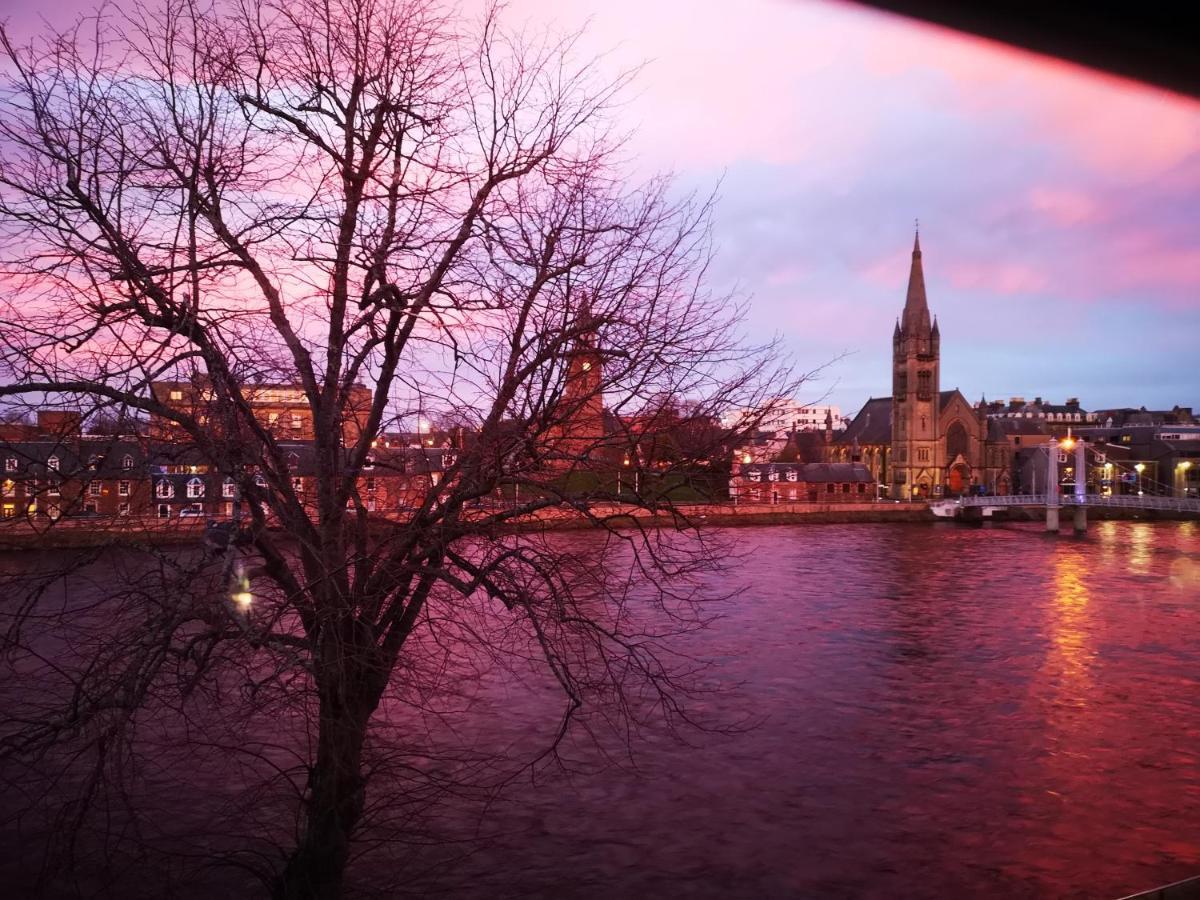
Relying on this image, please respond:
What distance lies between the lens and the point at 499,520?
5078mm

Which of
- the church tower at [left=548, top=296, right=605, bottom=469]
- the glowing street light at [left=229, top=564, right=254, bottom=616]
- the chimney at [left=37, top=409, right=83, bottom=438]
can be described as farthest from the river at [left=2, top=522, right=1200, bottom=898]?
the chimney at [left=37, top=409, right=83, bottom=438]

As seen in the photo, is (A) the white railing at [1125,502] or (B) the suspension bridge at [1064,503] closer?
(A) the white railing at [1125,502]

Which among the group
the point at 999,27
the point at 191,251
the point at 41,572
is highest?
the point at 999,27

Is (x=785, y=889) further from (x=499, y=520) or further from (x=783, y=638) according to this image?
(x=783, y=638)

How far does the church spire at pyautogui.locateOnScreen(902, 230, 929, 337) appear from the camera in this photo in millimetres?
73125

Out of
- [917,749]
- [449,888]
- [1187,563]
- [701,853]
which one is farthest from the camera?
[1187,563]

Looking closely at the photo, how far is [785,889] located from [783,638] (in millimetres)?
9237

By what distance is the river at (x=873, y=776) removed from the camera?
8.06 m

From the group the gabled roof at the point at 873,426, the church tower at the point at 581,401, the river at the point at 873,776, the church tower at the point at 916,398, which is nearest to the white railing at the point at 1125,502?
the church tower at the point at 916,398

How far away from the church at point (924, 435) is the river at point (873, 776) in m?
52.0

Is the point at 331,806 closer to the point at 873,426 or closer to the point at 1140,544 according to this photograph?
the point at 1140,544

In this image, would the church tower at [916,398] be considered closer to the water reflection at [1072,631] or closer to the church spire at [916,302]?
the church spire at [916,302]

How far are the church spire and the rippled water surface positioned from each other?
55.7m

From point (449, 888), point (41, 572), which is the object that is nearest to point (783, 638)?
point (449, 888)
